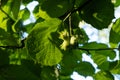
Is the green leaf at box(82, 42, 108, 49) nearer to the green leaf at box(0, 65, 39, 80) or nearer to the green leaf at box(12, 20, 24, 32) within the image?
the green leaf at box(12, 20, 24, 32)

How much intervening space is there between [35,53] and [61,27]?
5.5 inches

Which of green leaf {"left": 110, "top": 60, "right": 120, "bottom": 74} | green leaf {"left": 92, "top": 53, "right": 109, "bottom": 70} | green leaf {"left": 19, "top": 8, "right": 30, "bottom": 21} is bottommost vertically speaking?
green leaf {"left": 110, "top": 60, "right": 120, "bottom": 74}

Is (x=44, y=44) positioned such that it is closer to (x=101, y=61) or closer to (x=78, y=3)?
(x=78, y=3)

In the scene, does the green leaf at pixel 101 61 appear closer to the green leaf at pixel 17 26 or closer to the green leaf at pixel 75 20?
the green leaf at pixel 75 20

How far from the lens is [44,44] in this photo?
42.5 inches

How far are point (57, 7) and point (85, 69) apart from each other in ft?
1.90

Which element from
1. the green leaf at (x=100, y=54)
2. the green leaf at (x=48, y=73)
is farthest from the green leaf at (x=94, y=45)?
the green leaf at (x=48, y=73)

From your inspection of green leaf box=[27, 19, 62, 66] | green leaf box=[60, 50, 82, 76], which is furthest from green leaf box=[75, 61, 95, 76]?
green leaf box=[27, 19, 62, 66]

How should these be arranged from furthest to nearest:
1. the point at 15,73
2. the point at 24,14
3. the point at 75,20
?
1. the point at 24,14
2. the point at 75,20
3. the point at 15,73

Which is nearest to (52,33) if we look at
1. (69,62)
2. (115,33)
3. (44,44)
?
(44,44)

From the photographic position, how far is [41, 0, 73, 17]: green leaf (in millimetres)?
1091

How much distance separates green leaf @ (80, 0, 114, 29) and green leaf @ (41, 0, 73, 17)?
54 mm

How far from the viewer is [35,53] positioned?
1073mm

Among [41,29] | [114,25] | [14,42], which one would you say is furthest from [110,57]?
[41,29]
